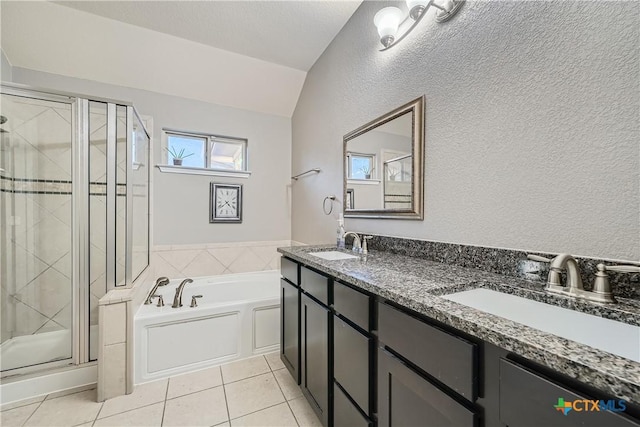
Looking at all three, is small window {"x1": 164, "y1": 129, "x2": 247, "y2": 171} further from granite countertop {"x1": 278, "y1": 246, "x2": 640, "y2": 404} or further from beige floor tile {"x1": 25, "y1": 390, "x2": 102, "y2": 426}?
granite countertop {"x1": 278, "y1": 246, "x2": 640, "y2": 404}

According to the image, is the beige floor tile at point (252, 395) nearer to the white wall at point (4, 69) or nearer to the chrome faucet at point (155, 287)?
the chrome faucet at point (155, 287)

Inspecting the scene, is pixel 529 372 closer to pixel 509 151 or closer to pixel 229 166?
pixel 509 151

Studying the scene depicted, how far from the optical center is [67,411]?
1.51m

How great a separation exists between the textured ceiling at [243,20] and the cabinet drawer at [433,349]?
7.65 feet

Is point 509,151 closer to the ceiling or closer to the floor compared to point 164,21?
closer to the floor

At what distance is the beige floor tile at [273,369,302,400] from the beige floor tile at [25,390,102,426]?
43.0 inches

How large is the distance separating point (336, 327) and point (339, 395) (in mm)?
316

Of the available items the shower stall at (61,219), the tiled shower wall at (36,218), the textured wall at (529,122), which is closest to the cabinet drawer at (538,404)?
the textured wall at (529,122)

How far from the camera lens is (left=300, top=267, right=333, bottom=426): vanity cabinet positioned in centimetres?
123

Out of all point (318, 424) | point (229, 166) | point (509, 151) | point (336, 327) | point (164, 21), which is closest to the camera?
point (509, 151)

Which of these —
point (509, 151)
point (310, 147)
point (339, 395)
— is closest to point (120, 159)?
point (310, 147)

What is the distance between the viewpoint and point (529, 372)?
1.61 ft

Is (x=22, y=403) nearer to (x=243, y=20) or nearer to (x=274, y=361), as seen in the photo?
(x=274, y=361)

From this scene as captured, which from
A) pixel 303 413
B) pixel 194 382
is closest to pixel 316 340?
pixel 303 413
